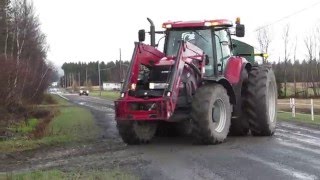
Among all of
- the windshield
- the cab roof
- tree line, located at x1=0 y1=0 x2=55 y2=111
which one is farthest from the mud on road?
tree line, located at x1=0 y1=0 x2=55 y2=111

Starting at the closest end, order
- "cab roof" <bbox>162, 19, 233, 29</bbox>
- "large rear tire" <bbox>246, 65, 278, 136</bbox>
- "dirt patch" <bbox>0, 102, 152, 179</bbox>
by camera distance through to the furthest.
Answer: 1. "dirt patch" <bbox>0, 102, 152, 179</bbox>
2. "cab roof" <bbox>162, 19, 233, 29</bbox>
3. "large rear tire" <bbox>246, 65, 278, 136</bbox>

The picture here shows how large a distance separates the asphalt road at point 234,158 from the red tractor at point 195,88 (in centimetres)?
47

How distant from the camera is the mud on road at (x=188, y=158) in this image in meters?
8.74

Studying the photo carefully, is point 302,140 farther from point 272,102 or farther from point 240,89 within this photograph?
point 272,102

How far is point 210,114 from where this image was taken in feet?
39.2

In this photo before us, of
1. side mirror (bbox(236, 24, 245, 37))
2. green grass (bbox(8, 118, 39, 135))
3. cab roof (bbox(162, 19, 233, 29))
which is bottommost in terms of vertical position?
green grass (bbox(8, 118, 39, 135))

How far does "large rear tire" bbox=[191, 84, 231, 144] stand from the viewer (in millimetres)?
11773

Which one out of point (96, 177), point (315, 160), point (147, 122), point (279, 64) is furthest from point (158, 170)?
point (279, 64)

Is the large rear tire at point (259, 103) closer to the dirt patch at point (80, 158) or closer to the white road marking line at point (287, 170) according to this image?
the dirt patch at point (80, 158)

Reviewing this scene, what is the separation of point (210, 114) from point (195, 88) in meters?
0.83

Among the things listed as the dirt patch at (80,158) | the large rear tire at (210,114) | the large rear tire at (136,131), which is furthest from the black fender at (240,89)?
the dirt patch at (80,158)

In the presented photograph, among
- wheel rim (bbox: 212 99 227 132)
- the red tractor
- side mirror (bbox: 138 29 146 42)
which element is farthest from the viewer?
side mirror (bbox: 138 29 146 42)

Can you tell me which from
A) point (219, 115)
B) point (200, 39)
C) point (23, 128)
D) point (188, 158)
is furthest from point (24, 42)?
point (188, 158)

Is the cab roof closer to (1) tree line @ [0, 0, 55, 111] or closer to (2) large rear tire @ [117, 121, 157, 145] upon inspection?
(2) large rear tire @ [117, 121, 157, 145]
